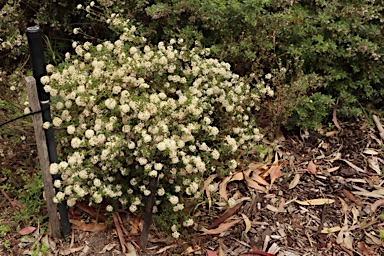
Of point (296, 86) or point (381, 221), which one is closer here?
point (381, 221)

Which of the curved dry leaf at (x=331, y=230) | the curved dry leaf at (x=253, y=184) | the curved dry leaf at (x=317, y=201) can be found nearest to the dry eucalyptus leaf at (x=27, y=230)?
the curved dry leaf at (x=253, y=184)

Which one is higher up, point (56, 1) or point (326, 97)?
point (56, 1)

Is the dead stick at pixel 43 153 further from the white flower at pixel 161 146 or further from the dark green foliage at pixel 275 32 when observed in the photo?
the dark green foliage at pixel 275 32

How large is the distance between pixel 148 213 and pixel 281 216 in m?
1.11

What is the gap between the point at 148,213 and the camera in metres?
2.74

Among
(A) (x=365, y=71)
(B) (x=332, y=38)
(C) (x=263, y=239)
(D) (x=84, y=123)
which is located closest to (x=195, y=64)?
(D) (x=84, y=123)

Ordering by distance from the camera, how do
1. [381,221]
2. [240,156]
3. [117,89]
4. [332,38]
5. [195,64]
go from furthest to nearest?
[332,38], [240,156], [381,221], [195,64], [117,89]

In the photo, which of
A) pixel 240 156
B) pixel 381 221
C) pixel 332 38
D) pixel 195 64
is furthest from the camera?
pixel 332 38

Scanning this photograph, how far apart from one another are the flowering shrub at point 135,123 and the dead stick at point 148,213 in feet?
0.17

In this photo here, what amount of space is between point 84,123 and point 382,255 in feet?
7.59

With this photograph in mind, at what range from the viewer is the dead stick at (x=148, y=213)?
8.69 feet

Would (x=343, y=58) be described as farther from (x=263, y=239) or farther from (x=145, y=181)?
(x=145, y=181)

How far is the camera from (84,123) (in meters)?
2.72

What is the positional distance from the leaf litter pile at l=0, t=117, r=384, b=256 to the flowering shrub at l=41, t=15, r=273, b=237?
0.23 metres
